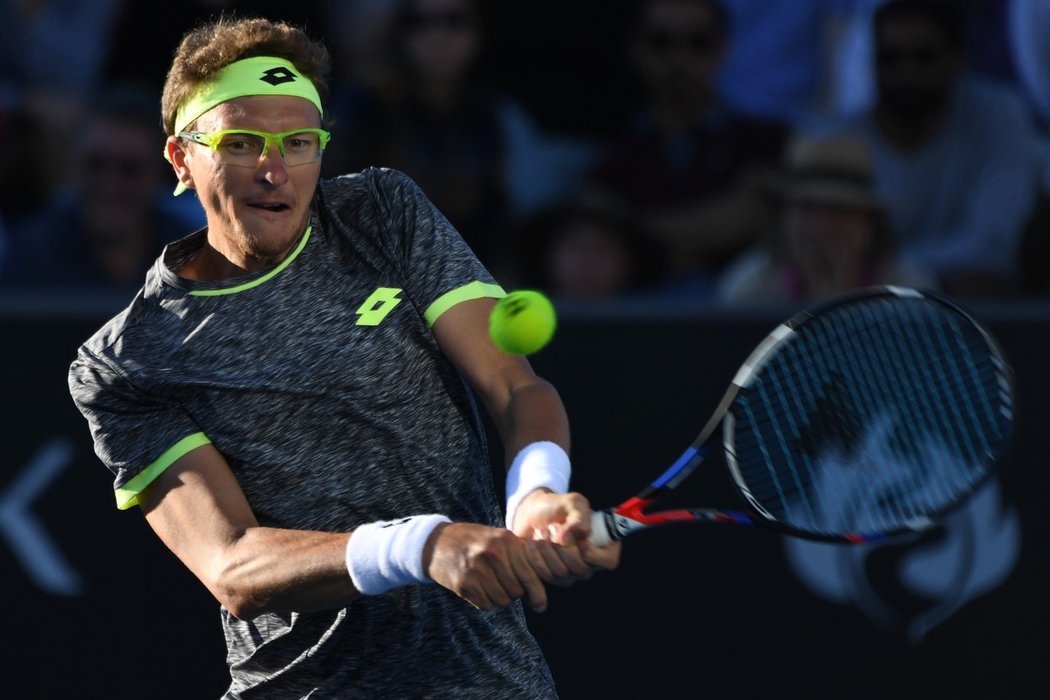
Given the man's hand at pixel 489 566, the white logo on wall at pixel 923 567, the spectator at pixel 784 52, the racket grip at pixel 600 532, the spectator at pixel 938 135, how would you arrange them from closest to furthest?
the man's hand at pixel 489 566, the racket grip at pixel 600 532, the white logo on wall at pixel 923 567, the spectator at pixel 938 135, the spectator at pixel 784 52

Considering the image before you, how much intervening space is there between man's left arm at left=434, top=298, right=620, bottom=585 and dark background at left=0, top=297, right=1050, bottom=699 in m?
2.50

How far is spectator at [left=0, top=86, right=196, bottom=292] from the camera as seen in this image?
6328mm

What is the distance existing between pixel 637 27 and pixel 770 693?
9.62ft

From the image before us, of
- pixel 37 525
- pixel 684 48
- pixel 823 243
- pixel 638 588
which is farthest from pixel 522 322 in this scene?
pixel 684 48

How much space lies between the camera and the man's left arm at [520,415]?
2.87 metres

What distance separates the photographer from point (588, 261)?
21.4ft

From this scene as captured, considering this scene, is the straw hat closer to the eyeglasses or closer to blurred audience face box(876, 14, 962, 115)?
blurred audience face box(876, 14, 962, 115)

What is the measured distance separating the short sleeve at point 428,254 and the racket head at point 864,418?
0.60 m

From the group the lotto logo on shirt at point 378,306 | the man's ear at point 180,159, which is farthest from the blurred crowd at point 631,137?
the lotto logo on shirt at point 378,306

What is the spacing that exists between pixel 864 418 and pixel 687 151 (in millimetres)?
3353

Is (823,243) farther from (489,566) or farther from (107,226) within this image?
(489,566)

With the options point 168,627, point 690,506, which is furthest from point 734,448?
point 168,627

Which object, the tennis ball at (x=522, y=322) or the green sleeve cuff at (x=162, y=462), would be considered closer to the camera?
the tennis ball at (x=522, y=322)

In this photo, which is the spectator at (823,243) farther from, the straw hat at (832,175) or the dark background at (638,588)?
the dark background at (638,588)
